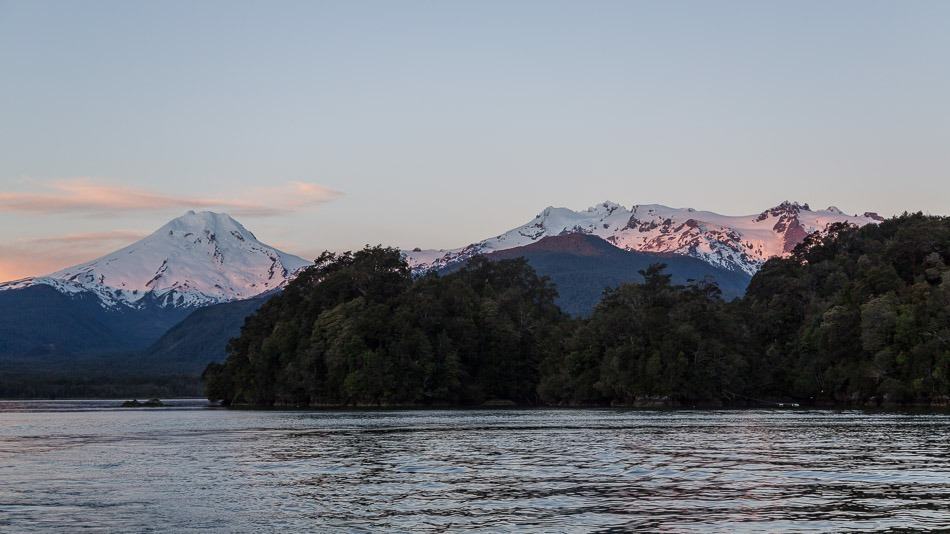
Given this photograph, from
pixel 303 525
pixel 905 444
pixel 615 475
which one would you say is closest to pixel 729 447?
pixel 905 444

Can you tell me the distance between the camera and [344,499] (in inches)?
1802

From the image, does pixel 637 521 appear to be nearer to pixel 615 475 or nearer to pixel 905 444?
pixel 615 475

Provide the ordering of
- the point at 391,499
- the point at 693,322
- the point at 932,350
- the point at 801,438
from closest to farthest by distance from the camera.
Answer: the point at 391,499 < the point at 801,438 < the point at 932,350 < the point at 693,322

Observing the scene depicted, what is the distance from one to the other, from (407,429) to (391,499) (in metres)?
60.7

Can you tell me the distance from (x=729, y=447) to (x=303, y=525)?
40767mm

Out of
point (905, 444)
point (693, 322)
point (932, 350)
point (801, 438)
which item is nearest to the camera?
point (905, 444)

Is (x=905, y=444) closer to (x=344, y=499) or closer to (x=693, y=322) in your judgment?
(x=344, y=499)

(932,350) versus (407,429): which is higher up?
(932,350)

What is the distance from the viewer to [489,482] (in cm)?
5112

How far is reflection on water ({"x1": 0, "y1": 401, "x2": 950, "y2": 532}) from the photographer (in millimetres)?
38688

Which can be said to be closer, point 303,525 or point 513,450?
point 303,525

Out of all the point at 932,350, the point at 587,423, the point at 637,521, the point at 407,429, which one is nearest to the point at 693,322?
the point at 932,350

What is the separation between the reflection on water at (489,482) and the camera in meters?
38.7

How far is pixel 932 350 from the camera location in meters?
157
